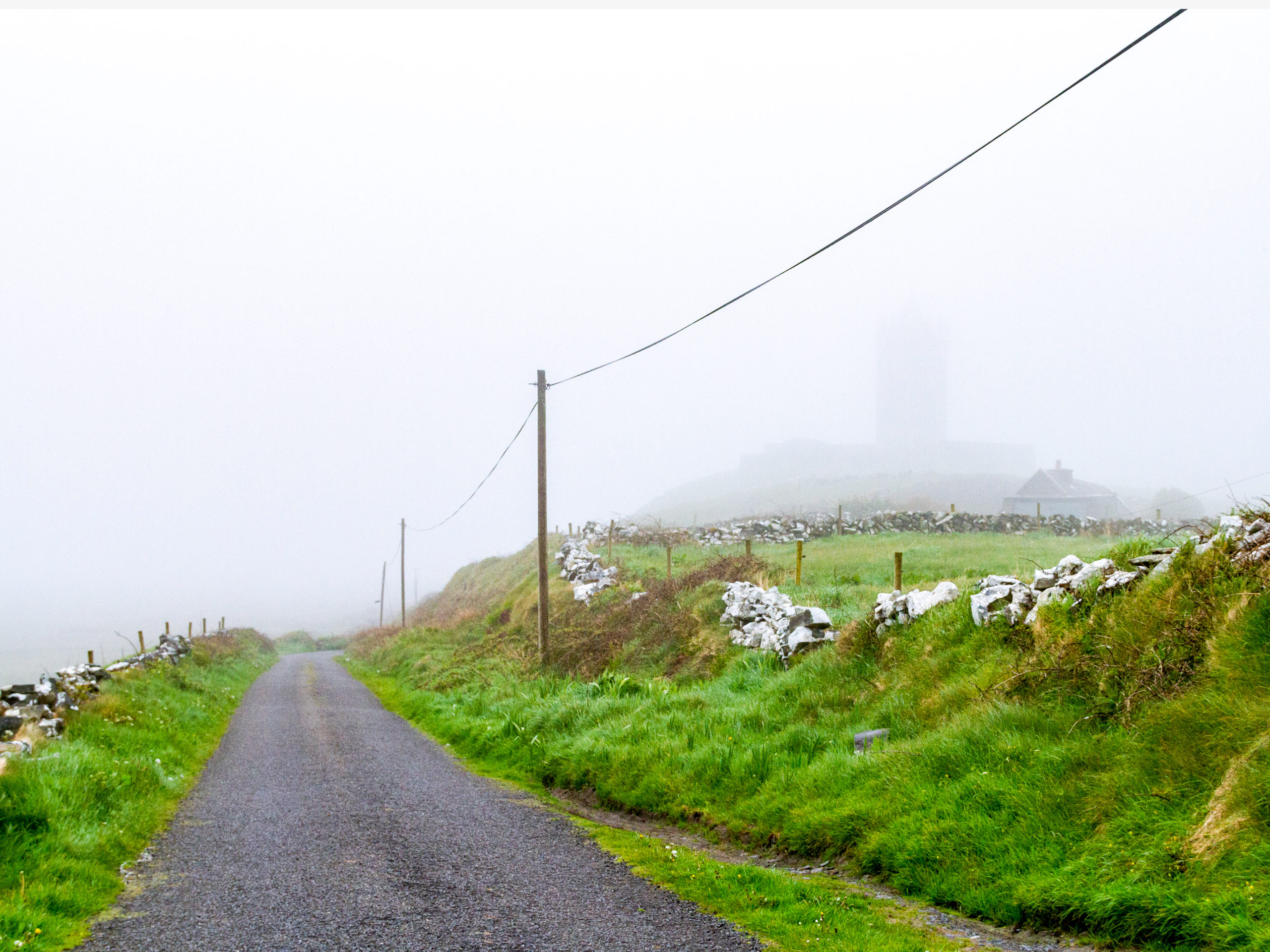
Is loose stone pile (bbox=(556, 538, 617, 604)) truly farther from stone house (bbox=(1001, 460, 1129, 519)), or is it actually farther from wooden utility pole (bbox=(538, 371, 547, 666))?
stone house (bbox=(1001, 460, 1129, 519))

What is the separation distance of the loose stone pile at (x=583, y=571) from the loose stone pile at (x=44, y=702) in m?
13.0

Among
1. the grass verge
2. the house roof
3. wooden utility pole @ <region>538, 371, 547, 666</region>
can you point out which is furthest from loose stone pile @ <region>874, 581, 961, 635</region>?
the house roof

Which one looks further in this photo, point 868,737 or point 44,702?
point 44,702

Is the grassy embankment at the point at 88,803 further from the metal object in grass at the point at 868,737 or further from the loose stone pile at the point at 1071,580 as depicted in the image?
the loose stone pile at the point at 1071,580

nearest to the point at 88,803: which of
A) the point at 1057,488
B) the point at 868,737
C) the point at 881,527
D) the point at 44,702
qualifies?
the point at 44,702

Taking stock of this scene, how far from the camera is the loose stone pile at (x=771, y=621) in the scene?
14555 mm

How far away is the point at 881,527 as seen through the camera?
40.6 m

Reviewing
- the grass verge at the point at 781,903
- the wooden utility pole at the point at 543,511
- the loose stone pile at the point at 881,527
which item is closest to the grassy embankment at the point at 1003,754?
the grass verge at the point at 781,903

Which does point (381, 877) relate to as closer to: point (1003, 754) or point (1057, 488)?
point (1003, 754)

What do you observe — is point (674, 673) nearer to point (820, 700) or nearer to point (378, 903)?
point (820, 700)

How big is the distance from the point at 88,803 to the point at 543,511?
12215 mm

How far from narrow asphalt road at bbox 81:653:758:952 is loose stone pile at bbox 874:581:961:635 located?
18.6 feet

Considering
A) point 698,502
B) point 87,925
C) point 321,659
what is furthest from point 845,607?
point 698,502

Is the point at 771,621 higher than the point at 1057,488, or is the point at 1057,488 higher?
the point at 1057,488
